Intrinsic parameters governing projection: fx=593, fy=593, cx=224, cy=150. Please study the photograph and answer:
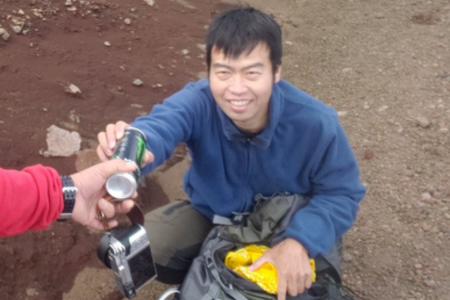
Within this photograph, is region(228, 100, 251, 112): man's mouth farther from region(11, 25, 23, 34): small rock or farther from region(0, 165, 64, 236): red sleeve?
region(11, 25, 23, 34): small rock

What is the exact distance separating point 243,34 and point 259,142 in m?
0.43

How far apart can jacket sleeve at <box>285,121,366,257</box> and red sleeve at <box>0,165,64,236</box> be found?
92 cm

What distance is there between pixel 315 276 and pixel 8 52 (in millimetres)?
2857

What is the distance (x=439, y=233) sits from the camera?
3.48m

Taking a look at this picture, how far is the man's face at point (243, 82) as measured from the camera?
2232mm

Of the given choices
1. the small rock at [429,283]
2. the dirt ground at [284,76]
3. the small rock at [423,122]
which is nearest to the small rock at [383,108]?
the dirt ground at [284,76]

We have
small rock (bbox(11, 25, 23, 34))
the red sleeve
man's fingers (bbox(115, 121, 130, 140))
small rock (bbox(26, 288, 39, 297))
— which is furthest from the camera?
small rock (bbox(11, 25, 23, 34))

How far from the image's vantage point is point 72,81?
164 inches

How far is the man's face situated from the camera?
223cm

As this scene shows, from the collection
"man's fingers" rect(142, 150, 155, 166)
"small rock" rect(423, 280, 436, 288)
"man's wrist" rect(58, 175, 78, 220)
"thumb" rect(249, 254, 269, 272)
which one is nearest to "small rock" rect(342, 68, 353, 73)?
"small rock" rect(423, 280, 436, 288)

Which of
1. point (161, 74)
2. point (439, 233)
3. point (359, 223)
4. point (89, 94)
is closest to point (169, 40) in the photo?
point (161, 74)

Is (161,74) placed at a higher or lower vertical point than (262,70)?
lower

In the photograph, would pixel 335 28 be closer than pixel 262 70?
No

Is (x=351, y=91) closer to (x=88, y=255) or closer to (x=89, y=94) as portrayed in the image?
(x=89, y=94)
